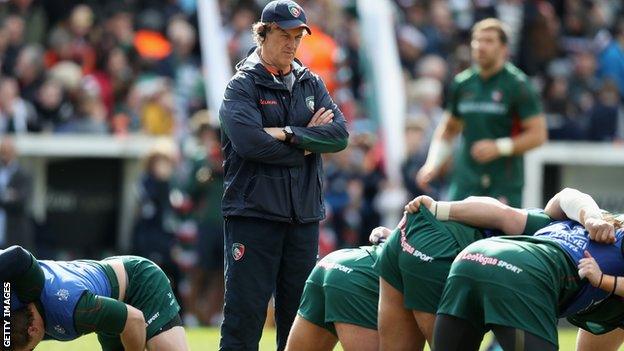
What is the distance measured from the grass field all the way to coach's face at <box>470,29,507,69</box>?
2413mm

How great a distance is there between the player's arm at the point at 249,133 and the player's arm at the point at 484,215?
123 cm

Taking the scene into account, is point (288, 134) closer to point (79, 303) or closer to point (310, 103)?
point (310, 103)

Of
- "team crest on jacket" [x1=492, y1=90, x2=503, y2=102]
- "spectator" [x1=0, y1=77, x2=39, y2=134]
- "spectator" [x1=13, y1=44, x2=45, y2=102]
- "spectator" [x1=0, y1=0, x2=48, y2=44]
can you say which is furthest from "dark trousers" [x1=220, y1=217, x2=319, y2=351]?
"spectator" [x1=0, y1=0, x2=48, y2=44]

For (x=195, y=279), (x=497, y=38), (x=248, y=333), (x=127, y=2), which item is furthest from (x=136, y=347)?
(x=127, y=2)

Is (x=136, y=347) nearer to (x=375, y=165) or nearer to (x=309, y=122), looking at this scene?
(x=309, y=122)

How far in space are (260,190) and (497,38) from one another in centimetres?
348

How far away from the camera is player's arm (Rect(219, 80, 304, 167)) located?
315 inches

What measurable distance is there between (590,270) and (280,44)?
2587mm

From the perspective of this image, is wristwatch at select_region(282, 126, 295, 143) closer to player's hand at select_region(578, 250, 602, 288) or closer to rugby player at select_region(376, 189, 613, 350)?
rugby player at select_region(376, 189, 613, 350)

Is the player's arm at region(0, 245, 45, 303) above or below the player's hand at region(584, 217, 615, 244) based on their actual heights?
below

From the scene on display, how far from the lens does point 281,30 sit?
322 inches

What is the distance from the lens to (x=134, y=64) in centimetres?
1648

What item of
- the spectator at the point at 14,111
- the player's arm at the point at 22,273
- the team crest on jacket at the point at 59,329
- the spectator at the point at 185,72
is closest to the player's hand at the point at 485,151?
the team crest on jacket at the point at 59,329

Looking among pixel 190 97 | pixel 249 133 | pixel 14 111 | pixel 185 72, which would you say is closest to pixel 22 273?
pixel 249 133
